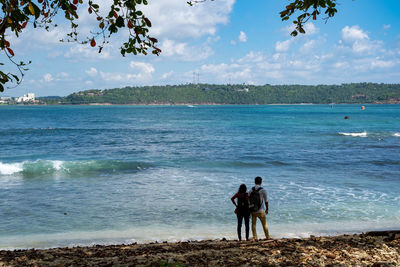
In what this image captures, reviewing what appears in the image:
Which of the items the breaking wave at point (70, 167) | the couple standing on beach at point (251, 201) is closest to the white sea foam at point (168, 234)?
the couple standing on beach at point (251, 201)

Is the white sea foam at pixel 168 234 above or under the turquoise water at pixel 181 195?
above

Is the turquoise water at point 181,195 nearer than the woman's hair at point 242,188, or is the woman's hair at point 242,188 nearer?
the woman's hair at point 242,188

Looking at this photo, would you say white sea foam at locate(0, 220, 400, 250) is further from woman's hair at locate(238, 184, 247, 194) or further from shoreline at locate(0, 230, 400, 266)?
shoreline at locate(0, 230, 400, 266)

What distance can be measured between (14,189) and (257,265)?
1509 cm

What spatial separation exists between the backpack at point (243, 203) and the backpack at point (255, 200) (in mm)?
162

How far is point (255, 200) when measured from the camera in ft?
33.0

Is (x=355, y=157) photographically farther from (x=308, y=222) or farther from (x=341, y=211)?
(x=308, y=222)

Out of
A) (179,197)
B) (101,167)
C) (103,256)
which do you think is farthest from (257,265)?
(101,167)

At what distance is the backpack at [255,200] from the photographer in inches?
394

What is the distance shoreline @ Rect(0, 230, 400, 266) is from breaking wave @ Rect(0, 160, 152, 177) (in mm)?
14755

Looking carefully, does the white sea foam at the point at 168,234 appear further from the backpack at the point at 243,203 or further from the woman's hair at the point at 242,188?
the woman's hair at the point at 242,188

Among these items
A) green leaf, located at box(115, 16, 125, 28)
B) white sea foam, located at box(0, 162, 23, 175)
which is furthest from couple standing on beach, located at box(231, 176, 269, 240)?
white sea foam, located at box(0, 162, 23, 175)

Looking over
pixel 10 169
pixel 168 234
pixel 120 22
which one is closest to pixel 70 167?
pixel 10 169

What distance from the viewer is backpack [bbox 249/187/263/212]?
10.0 metres
